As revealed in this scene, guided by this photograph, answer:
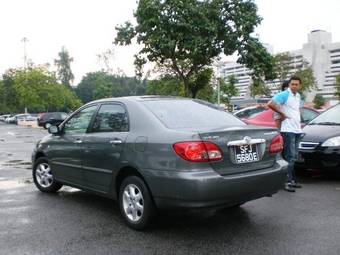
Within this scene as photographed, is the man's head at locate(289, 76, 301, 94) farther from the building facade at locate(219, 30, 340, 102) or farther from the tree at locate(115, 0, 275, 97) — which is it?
the building facade at locate(219, 30, 340, 102)

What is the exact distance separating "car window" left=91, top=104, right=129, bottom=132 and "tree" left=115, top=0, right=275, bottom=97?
570 inches

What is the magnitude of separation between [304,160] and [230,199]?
11.8 ft

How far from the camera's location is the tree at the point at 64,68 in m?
101

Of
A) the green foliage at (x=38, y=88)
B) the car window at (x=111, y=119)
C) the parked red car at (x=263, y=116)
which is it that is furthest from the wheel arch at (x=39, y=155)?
the green foliage at (x=38, y=88)

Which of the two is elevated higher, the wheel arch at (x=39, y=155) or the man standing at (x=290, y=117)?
the man standing at (x=290, y=117)

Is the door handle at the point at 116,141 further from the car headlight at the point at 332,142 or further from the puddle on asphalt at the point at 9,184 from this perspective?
the car headlight at the point at 332,142

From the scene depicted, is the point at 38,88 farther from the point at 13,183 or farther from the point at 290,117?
the point at 290,117

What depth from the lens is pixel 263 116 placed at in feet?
32.9

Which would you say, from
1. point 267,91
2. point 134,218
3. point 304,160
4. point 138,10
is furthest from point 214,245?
point 267,91

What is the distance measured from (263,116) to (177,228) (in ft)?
18.6

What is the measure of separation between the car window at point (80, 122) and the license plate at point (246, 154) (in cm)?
220

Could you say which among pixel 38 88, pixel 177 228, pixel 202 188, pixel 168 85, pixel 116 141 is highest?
pixel 38 88

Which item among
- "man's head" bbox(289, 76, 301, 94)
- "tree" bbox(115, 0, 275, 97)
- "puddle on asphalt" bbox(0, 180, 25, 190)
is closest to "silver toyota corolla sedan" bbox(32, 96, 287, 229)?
"man's head" bbox(289, 76, 301, 94)

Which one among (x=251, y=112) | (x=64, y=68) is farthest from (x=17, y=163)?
(x=64, y=68)
